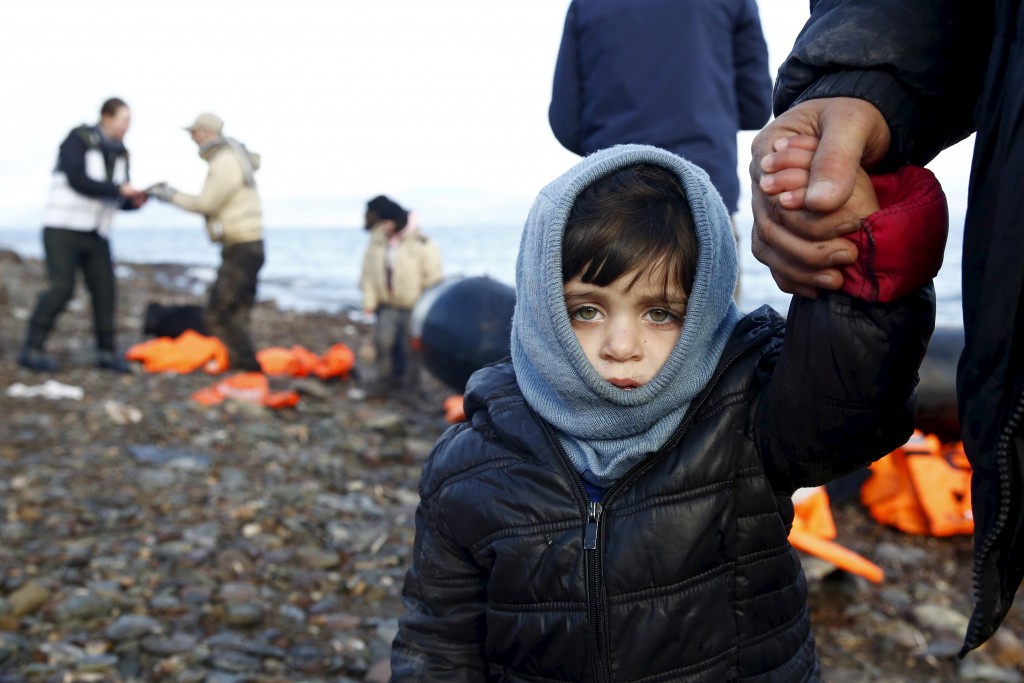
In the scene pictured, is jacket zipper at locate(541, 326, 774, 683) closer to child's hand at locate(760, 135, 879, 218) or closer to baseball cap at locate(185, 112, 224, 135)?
child's hand at locate(760, 135, 879, 218)

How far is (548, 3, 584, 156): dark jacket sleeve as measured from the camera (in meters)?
3.92

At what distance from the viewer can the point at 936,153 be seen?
57.6 inches

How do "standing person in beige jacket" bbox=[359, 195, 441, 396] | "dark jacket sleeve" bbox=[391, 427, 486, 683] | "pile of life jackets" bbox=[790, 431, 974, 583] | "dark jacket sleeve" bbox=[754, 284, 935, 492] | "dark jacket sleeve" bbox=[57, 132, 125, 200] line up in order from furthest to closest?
1. "standing person in beige jacket" bbox=[359, 195, 441, 396]
2. "dark jacket sleeve" bbox=[57, 132, 125, 200]
3. "pile of life jackets" bbox=[790, 431, 974, 583]
4. "dark jacket sleeve" bbox=[391, 427, 486, 683]
5. "dark jacket sleeve" bbox=[754, 284, 935, 492]

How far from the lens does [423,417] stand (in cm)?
800

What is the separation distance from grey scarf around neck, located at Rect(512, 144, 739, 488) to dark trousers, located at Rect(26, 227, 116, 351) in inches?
294

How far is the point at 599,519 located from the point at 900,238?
0.76 metres

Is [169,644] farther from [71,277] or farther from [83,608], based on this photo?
[71,277]

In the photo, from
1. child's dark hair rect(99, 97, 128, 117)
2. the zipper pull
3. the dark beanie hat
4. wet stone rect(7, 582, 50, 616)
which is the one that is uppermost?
child's dark hair rect(99, 97, 128, 117)

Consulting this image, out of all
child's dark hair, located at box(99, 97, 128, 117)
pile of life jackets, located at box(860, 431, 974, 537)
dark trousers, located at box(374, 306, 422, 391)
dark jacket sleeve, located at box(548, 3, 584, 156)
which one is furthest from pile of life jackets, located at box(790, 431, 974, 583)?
child's dark hair, located at box(99, 97, 128, 117)

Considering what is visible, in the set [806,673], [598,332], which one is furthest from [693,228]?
[806,673]

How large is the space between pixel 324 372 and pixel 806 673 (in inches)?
307

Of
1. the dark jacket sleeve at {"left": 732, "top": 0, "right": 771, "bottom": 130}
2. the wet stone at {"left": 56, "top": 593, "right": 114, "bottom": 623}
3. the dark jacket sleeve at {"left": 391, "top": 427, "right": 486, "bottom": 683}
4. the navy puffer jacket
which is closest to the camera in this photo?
the navy puffer jacket

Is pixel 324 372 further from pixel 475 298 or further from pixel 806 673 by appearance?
pixel 806 673

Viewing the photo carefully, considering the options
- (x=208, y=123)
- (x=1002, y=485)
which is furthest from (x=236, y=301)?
(x=1002, y=485)
